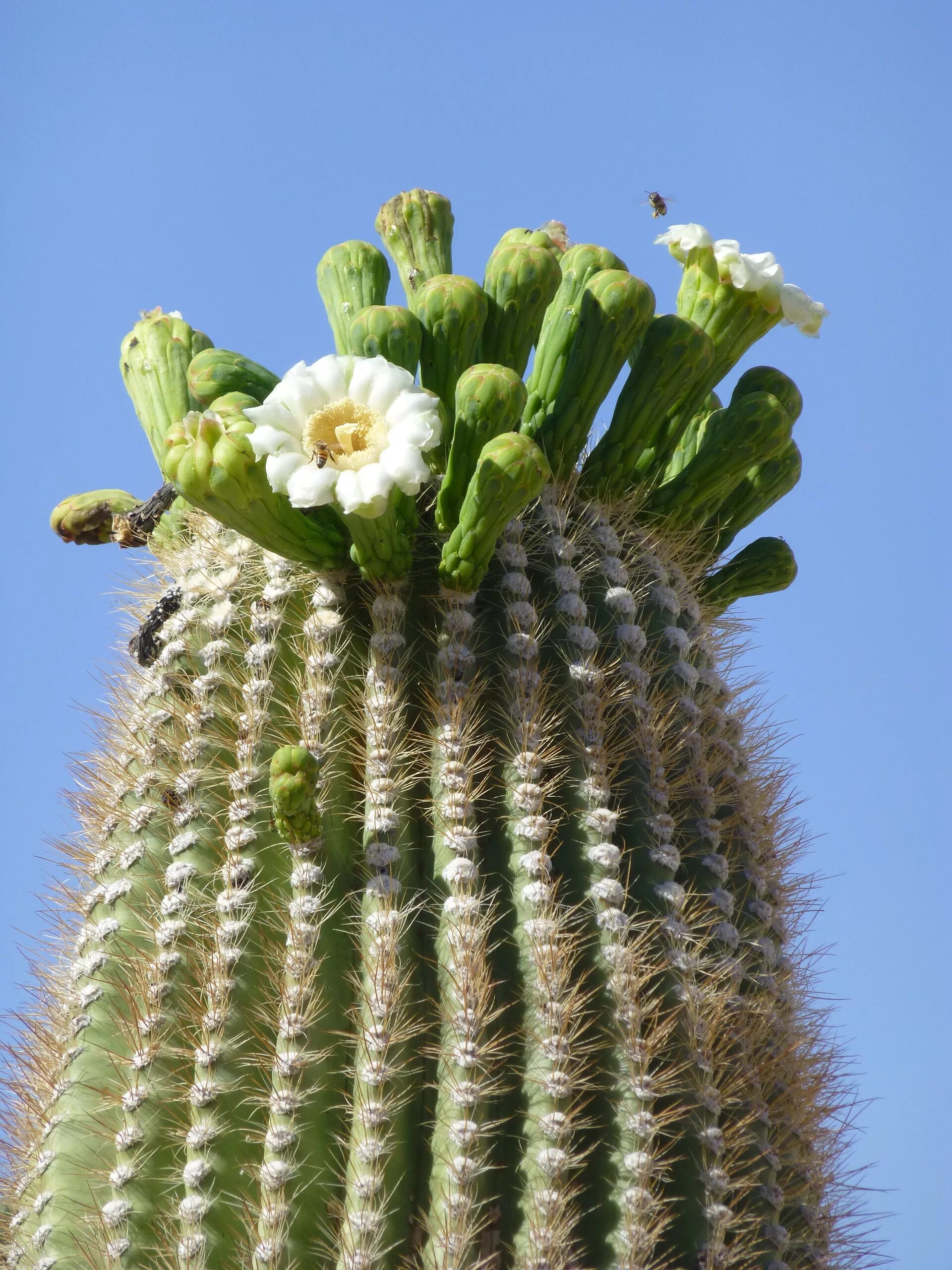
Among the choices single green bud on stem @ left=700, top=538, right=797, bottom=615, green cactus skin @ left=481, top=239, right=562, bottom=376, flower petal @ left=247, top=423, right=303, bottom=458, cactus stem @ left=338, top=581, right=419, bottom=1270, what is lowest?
cactus stem @ left=338, top=581, right=419, bottom=1270

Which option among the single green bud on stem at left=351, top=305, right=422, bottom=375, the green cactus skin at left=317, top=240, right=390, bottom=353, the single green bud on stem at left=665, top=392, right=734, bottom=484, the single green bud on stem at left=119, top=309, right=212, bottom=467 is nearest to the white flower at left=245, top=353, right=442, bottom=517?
the single green bud on stem at left=351, top=305, right=422, bottom=375

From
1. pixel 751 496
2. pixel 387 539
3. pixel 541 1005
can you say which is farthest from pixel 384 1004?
pixel 751 496

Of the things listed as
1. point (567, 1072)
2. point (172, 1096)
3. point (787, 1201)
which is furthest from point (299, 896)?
point (787, 1201)

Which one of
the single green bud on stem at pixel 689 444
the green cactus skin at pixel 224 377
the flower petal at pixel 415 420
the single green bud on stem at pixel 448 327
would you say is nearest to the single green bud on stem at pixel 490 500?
the flower petal at pixel 415 420

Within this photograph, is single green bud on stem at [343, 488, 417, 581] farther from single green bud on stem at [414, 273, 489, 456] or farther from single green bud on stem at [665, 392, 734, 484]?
single green bud on stem at [665, 392, 734, 484]

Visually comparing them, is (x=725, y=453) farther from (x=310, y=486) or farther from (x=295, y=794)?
(x=295, y=794)
